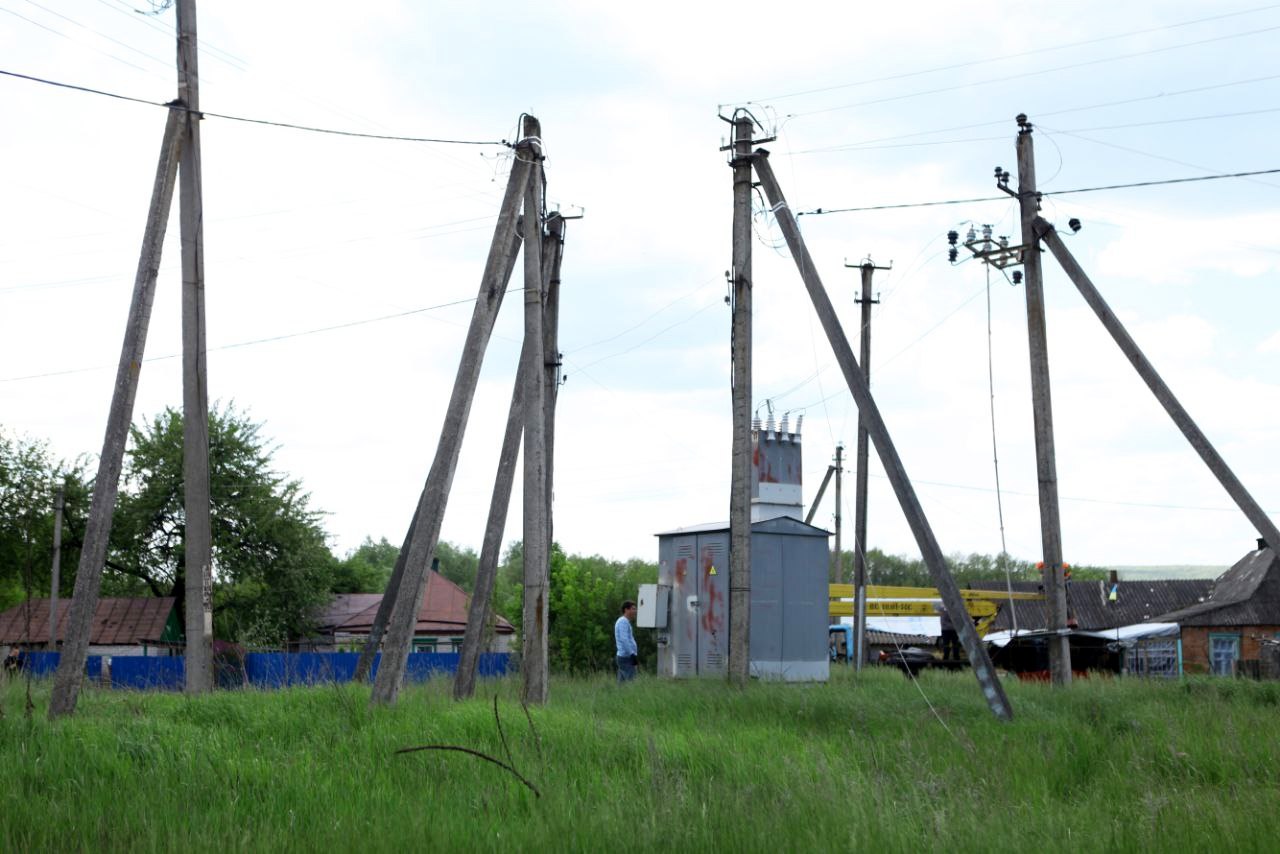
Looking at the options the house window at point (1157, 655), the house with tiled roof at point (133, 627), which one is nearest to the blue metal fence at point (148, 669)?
the house with tiled roof at point (133, 627)

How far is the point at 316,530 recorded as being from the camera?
41.7m

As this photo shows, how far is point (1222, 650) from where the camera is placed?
3894 cm

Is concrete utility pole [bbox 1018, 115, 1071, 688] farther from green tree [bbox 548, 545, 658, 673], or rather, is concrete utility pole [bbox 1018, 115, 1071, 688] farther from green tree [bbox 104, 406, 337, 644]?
green tree [bbox 104, 406, 337, 644]

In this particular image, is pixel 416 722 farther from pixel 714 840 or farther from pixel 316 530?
pixel 316 530

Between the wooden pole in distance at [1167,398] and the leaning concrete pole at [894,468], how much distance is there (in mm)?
5123

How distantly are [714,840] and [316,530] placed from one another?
37.2m

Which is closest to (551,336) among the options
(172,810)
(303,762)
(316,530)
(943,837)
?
(303,762)

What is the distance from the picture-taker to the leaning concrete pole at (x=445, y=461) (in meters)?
12.5

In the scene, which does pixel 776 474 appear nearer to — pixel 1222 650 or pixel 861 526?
pixel 861 526

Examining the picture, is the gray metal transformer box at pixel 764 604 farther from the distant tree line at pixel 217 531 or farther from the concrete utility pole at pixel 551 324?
the distant tree line at pixel 217 531

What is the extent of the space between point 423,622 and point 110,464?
129ft

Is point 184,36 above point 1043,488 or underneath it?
above

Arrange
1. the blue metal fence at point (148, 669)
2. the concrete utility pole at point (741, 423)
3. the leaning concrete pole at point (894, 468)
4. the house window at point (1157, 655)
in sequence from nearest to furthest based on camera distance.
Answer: the leaning concrete pole at point (894, 468) < the concrete utility pole at point (741, 423) < the blue metal fence at point (148, 669) < the house window at point (1157, 655)

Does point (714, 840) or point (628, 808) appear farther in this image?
point (628, 808)
